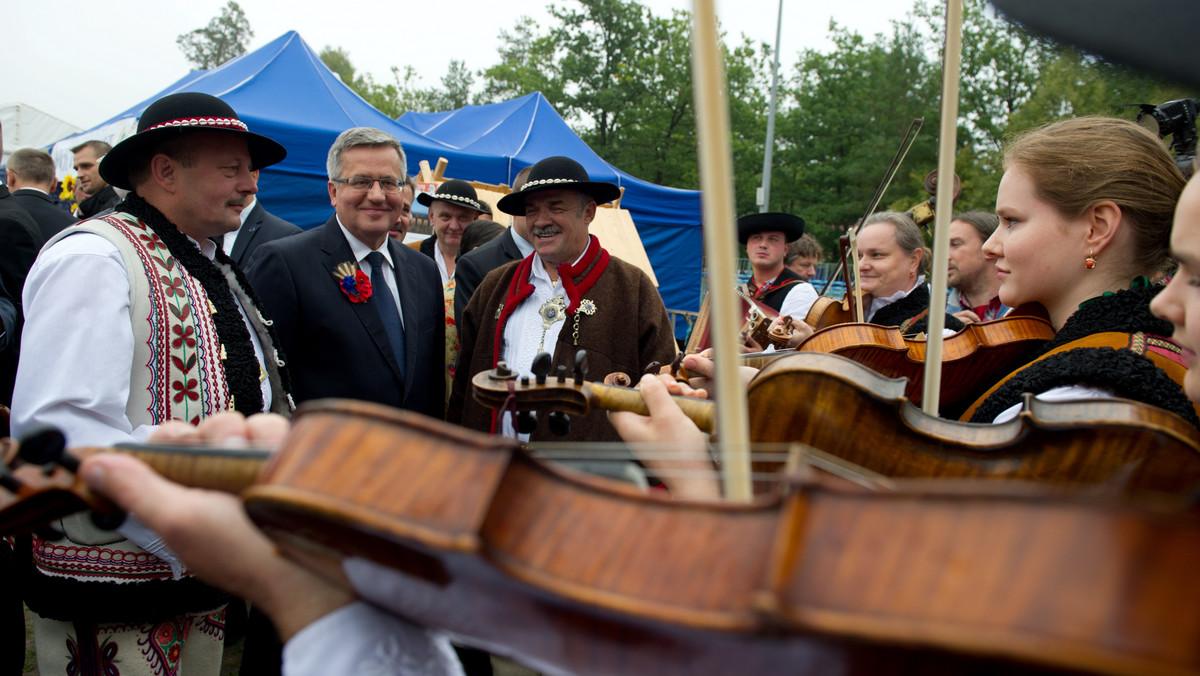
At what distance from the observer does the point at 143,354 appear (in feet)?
6.65

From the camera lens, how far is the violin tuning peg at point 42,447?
902mm

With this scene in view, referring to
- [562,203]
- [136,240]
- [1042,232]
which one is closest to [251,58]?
[562,203]

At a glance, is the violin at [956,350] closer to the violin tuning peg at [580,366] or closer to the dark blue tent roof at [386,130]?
the violin tuning peg at [580,366]

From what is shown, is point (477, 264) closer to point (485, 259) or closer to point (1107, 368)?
point (485, 259)

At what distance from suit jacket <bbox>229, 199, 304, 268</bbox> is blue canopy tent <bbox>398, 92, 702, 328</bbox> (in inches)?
242

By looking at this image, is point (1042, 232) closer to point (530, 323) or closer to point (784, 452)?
point (784, 452)

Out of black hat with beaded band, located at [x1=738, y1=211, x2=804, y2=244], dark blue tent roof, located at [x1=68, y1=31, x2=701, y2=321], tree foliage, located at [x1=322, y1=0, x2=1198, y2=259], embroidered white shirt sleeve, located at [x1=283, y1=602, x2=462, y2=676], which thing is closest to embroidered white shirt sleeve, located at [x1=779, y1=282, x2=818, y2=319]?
black hat with beaded band, located at [x1=738, y1=211, x2=804, y2=244]

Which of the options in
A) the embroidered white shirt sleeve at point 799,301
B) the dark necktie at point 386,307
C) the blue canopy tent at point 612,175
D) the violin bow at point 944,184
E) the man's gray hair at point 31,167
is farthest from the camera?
the blue canopy tent at point 612,175

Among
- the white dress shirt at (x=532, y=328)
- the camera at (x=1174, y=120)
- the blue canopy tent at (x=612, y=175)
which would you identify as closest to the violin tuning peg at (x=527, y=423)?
the white dress shirt at (x=532, y=328)

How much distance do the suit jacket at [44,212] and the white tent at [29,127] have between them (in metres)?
11.4

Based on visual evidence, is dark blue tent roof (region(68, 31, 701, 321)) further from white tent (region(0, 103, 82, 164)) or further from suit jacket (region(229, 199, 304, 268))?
white tent (region(0, 103, 82, 164))

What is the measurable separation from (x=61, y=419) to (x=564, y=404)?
1260mm

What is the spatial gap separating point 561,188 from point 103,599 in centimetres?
241

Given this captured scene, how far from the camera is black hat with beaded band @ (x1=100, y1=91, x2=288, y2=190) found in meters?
2.28
